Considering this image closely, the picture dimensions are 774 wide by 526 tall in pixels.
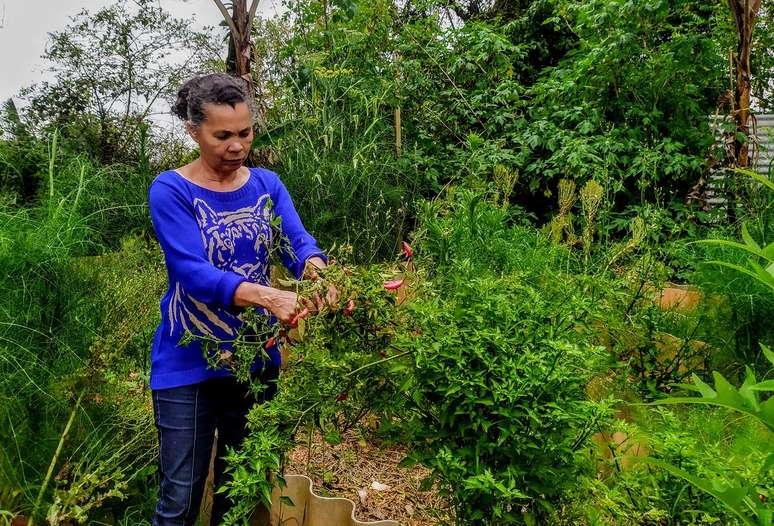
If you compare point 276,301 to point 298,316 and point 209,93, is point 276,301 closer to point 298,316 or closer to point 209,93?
point 298,316

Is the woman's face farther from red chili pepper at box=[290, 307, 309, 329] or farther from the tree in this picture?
the tree

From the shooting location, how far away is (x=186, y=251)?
1856 millimetres

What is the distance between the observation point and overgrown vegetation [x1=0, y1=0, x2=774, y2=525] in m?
1.36

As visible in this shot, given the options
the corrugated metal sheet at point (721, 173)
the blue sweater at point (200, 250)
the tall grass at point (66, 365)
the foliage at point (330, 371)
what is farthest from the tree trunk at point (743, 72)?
the tall grass at point (66, 365)

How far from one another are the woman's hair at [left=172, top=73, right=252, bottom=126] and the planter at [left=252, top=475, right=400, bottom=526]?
1.35 m

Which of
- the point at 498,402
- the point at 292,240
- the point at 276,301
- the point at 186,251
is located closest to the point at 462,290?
the point at 498,402

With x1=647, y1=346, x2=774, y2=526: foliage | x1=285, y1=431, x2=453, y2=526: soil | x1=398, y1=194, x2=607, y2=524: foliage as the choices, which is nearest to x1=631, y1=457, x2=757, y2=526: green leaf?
x1=647, y1=346, x2=774, y2=526: foliage

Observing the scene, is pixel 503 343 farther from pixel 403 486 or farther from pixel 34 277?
pixel 34 277

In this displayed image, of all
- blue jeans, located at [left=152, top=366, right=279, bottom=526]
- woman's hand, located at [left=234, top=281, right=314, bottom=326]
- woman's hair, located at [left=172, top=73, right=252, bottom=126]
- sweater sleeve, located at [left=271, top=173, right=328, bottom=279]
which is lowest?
blue jeans, located at [left=152, top=366, right=279, bottom=526]

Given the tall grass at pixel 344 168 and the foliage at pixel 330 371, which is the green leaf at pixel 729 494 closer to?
the foliage at pixel 330 371

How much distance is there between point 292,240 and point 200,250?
30 centimetres

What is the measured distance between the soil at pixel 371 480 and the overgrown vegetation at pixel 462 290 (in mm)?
139

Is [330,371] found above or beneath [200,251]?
beneath

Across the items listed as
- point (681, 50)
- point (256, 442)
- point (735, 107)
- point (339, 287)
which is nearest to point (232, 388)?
point (256, 442)
